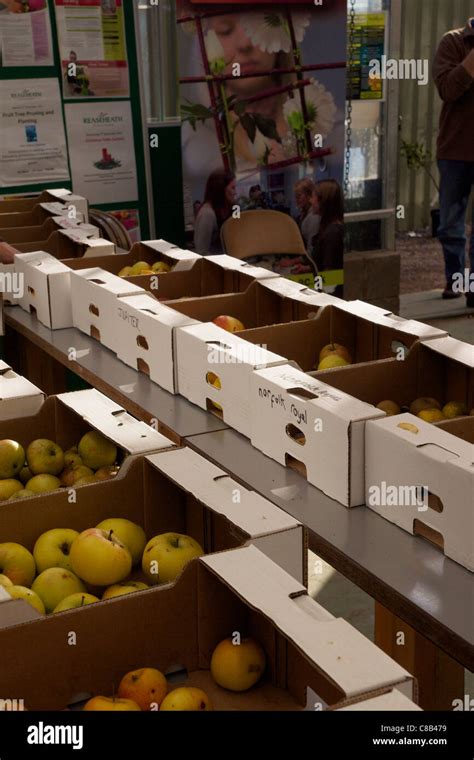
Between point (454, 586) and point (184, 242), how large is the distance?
3.88 m

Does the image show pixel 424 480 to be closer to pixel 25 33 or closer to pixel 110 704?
pixel 110 704

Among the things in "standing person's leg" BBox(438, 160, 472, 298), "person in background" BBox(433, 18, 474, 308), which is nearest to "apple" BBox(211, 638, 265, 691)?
"person in background" BBox(433, 18, 474, 308)

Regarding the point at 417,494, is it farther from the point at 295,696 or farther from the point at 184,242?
the point at 184,242

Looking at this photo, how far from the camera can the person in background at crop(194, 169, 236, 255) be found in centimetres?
511

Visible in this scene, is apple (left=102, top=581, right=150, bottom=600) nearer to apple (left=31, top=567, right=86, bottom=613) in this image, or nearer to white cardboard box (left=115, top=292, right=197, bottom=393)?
apple (left=31, top=567, right=86, bottom=613)

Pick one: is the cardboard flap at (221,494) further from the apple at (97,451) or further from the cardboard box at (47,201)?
the cardboard box at (47,201)

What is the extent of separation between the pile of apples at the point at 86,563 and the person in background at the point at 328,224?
394cm

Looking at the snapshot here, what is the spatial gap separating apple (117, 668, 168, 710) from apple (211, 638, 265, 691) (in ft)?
0.29

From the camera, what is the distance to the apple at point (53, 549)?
163cm

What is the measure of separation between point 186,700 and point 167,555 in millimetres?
316

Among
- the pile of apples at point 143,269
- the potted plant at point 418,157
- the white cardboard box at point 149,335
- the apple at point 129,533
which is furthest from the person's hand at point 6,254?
the potted plant at point 418,157

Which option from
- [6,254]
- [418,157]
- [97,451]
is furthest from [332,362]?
[418,157]

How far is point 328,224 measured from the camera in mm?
5430
